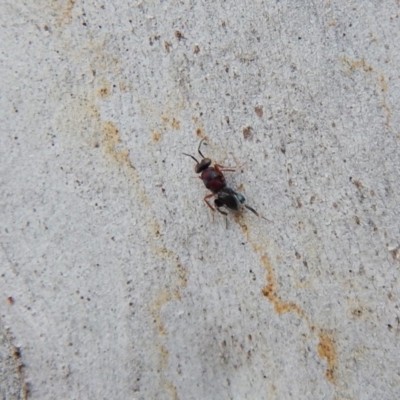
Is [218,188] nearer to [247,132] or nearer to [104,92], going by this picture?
[247,132]

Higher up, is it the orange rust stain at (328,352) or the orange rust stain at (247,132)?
the orange rust stain at (247,132)

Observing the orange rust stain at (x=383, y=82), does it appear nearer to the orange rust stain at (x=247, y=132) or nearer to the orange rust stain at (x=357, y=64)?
the orange rust stain at (x=357, y=64)

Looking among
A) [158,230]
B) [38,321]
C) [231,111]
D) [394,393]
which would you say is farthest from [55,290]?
[394,393]

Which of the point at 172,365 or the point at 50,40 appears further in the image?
the point at 50,40

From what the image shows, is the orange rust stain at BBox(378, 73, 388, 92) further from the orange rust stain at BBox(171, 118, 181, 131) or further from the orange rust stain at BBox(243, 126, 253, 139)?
the orange rust stain at BBox(171, 118, 181, 131)

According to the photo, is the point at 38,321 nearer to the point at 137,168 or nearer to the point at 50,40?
the point at 137,168

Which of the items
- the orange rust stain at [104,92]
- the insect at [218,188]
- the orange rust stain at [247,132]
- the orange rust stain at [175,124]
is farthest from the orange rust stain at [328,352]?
the orange rust stain at [104,92]

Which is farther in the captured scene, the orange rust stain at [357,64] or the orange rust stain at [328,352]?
the orange rust stain at [357,64]
